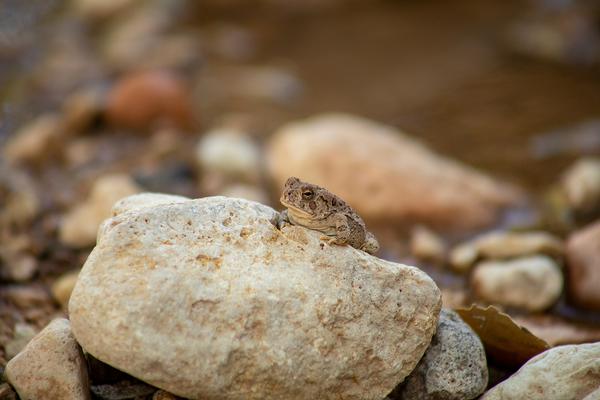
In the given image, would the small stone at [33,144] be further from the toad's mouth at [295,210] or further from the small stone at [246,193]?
the toad's mouth at [295,210]

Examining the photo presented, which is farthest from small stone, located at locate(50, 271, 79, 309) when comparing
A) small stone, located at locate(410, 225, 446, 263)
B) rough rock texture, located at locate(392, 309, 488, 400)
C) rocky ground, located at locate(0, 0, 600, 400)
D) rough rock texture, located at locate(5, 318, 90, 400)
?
small stone, located at locate(410, 225, 446, 263)

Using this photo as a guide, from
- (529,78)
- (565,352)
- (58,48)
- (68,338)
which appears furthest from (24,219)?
(529,78)

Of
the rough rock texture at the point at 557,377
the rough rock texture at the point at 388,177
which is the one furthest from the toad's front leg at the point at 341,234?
the rough rock texture at the point at 388,177

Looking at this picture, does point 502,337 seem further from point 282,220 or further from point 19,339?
point 19,339

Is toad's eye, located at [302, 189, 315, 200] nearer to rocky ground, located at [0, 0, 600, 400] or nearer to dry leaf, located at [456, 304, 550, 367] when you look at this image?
rocky ground, located at [0, 0, 600, 400]

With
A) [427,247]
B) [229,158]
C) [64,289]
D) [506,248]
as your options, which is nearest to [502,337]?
[506,248]

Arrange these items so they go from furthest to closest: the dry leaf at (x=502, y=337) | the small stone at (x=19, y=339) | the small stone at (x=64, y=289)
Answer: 1. the small stone at (x=64, y=289)
2. the small stone at (x=19, y=339)
3. the dry leaf at (x=502, y=337)
